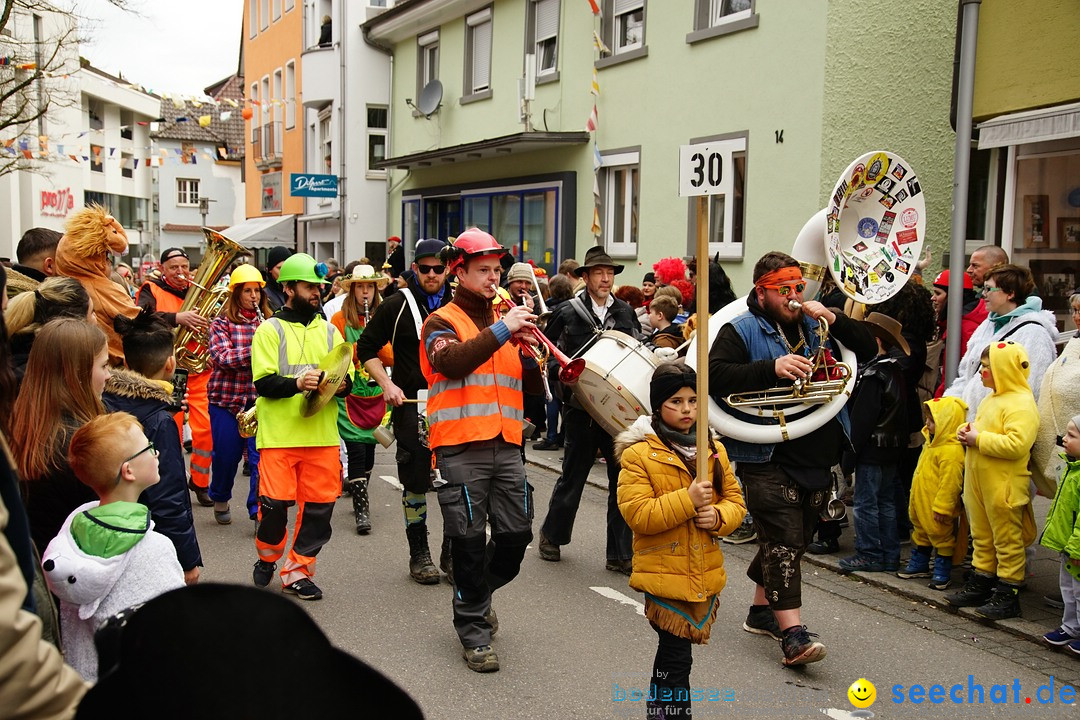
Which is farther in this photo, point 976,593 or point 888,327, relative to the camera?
point 888,327

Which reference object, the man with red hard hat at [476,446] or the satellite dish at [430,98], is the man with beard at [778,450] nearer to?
the man with red hard hat at [476,446]

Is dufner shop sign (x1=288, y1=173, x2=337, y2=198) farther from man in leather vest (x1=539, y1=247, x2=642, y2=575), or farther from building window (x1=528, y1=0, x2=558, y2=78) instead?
man in leather vest (x1=539, y1=247, x2=642, y2=575)

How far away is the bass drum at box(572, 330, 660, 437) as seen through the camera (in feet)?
20.3

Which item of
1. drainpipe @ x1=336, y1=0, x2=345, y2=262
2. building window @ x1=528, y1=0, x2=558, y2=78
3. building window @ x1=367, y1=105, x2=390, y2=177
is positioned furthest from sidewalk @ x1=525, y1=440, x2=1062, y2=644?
building window @ x1=367, y1=105, x2=390, y2=177

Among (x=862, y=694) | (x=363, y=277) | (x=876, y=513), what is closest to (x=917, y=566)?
(x=876, y=513)

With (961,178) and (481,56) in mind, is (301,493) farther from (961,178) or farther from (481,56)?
(481,56)

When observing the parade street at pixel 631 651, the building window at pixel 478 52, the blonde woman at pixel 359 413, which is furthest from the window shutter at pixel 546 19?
the parade street at pixel 631 651

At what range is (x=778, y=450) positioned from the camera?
207 inches

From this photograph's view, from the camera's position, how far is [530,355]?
17.6 ft

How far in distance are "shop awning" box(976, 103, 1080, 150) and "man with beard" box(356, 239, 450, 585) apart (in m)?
6.56

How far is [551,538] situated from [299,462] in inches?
73.0

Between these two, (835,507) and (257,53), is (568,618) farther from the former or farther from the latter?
(257,53)

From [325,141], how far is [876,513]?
25216 mm

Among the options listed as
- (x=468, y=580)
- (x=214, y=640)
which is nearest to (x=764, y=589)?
(x=468, y=580)
